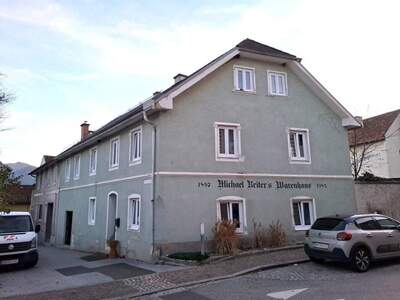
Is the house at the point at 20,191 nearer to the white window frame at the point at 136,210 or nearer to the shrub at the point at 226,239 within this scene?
the white window frame at the point at 136,210

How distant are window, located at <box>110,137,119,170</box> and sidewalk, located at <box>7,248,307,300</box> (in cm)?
808

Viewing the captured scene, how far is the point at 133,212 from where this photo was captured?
15023 millimetres

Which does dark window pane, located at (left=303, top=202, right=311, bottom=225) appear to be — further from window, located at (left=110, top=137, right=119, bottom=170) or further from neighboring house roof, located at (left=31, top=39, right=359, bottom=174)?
window, located at (left=110, top=137, right=119, bottom=170)

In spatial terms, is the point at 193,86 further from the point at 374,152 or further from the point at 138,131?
the point at 374,152

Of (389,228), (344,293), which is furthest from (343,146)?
(344,293)

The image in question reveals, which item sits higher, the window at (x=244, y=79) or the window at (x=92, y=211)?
the window at (x=244, y=79)

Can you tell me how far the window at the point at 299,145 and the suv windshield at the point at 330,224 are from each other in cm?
556

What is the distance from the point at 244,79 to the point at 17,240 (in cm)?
1138

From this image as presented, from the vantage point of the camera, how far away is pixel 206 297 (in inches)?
311

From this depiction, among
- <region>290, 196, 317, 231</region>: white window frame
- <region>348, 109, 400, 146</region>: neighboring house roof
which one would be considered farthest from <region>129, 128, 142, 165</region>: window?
<region>348, 109, 400, 146</region>: neighboring house roof

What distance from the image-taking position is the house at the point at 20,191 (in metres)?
11.5

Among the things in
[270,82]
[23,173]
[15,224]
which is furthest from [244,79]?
[15,224]

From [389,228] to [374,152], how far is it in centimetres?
2061

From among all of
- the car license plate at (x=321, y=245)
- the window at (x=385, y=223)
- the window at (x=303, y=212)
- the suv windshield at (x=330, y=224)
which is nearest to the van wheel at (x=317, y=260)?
the car license plate at (x=321, y=245)
